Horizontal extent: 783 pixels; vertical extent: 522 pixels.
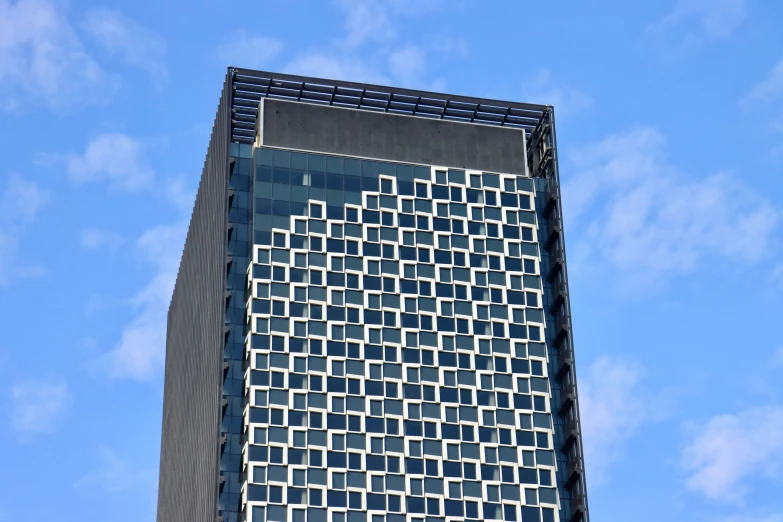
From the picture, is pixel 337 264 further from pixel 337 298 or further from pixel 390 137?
pixel 390 137

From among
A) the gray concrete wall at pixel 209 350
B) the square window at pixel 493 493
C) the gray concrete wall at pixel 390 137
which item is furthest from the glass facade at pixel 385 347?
the gray concrete wall at pixel 390 137

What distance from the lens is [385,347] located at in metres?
172

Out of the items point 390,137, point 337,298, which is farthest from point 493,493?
point 390,137

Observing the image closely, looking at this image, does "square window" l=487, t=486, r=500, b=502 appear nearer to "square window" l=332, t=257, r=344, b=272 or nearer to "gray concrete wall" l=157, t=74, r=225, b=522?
"gray concrete wall" l=157, t=74, r=225, b=522

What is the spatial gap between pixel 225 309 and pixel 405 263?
791 inches

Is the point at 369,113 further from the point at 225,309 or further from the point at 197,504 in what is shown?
the point at 197,504

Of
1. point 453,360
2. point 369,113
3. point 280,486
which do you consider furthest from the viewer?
point 369,113

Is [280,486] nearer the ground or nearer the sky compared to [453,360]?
nearer the ground

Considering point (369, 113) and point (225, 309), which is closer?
point (225, 309)

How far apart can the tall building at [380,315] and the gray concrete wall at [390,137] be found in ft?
0.66

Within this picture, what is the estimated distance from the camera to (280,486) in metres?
162

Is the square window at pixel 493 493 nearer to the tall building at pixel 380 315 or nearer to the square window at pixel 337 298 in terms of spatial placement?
the tall building at pixel 380 315

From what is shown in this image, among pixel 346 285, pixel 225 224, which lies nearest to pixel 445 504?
pixel 346 285

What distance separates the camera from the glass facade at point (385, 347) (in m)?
164
